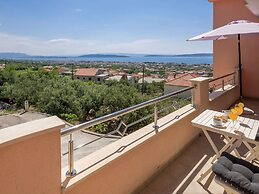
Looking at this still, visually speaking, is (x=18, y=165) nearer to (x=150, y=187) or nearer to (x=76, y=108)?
(x=150, y=187)

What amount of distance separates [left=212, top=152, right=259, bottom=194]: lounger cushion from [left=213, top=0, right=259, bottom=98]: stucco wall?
6340 mm

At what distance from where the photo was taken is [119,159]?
236cm

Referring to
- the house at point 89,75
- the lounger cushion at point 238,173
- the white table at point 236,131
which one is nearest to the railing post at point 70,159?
the lounger cushion at point 238,173

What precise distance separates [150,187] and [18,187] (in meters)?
1.82

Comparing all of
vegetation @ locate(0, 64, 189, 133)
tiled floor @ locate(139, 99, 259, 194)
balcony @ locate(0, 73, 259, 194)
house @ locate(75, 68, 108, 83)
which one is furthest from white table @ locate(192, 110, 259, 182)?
house @ locate(75, 68, 108, 83)

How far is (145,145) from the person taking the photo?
9.15ft

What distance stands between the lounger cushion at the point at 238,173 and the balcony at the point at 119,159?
0.64m

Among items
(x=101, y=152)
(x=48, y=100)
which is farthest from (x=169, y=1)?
(x=101, y=152)

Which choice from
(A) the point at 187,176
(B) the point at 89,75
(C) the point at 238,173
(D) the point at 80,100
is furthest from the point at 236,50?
(B) the point at 89,75

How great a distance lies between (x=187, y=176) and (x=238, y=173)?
1058mm

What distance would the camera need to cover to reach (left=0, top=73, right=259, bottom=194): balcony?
4.73 ft

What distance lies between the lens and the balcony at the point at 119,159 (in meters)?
1.44

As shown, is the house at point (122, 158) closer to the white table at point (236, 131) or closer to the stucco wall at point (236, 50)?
the white table at point (236, 131)

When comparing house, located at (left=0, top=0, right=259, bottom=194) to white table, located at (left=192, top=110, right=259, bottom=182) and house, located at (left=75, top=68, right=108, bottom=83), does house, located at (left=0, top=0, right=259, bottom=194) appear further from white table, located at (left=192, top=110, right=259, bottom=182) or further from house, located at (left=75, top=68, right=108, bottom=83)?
house, located at (left=75, top=68, right=108, bottom=83)
